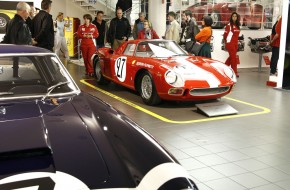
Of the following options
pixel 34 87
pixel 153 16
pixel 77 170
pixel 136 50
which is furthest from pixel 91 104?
pixel 153 16

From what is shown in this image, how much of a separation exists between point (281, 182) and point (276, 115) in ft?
9.20

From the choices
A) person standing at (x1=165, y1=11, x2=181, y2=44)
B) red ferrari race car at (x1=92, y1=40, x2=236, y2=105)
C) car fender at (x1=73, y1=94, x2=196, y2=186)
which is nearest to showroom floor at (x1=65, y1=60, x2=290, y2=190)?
red ferrari race car at (x1=92, y1=40, x2=236, y2=105)

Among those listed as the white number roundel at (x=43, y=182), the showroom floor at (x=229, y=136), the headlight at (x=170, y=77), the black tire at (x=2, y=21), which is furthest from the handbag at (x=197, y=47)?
the white number roundel at (x=43, y=182)

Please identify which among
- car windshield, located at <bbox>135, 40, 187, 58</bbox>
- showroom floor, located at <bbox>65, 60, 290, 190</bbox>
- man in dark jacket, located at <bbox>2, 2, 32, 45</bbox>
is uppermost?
man in dark jacket, located at <bbox>2, 2, 32, 45</bbox>

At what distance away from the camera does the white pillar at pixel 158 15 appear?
37.7 feet

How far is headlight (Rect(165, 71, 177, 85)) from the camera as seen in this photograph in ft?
19.7

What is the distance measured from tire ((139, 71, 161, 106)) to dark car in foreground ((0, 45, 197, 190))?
3742 millimetres

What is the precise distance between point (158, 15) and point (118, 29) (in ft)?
6.11

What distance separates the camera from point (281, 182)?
3.49m

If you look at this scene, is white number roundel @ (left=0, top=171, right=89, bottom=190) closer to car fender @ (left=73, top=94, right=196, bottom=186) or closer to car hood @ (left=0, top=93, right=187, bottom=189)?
car hood @ (left=0, top=93, right=187, bottom=189)

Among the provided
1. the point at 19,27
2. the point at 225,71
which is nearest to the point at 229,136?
the point at 225,71

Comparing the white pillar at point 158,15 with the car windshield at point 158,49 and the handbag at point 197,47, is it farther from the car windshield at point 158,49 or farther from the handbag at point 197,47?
the car windshield at point 158,49

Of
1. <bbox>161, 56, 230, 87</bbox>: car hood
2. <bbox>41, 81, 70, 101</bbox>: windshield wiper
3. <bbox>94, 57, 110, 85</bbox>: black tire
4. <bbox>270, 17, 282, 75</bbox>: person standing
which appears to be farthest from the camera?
<bbox>270, 17, 282, 75</bbox>: person standing

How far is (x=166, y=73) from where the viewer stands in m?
6.07
